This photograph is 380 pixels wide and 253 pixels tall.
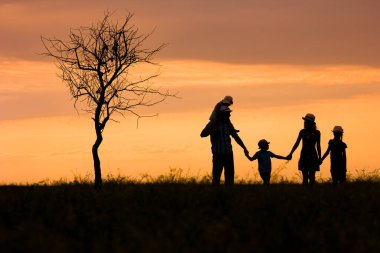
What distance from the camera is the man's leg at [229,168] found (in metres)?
19.2

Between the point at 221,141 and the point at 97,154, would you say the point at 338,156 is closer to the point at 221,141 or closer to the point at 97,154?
the point at 221,141

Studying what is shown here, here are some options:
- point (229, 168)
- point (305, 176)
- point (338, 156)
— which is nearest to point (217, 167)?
point (229, 168)

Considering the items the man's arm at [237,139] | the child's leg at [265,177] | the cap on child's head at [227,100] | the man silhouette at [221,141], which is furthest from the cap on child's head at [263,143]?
the cap on child's head at [227,100]

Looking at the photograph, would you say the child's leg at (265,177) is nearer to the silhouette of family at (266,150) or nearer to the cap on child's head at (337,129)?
the silhouette of family at (266,150)

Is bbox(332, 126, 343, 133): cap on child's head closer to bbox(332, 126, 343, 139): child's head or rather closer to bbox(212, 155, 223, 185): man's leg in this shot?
bbox(332, 126, 343, 139): child's head

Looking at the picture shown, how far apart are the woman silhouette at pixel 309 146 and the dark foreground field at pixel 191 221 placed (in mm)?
3693

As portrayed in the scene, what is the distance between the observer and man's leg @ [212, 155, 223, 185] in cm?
1919

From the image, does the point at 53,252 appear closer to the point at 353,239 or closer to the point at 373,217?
the point at 353,239

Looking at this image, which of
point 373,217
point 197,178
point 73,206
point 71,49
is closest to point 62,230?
point 73,206

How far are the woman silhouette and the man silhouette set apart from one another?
6.60ft

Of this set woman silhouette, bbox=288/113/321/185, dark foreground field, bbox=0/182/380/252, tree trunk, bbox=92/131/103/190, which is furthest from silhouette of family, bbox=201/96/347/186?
tree trunk, bbox=92/131/103/190

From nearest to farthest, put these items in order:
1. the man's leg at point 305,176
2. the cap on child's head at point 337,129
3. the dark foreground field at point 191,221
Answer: the dark foreground field at point 191,221, the man's leg at point 305,176, the cap on child's head at point 337,129

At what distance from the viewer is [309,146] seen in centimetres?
2027

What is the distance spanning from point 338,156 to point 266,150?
6.81 feet
